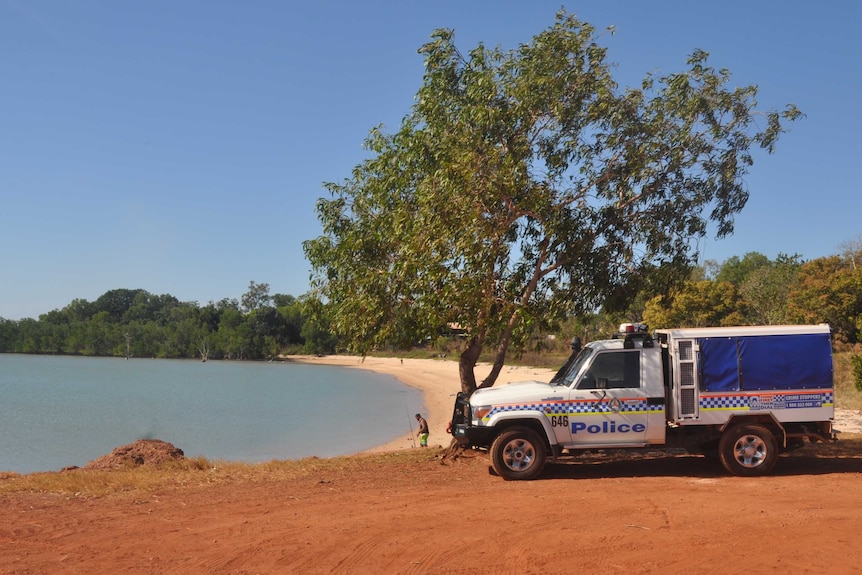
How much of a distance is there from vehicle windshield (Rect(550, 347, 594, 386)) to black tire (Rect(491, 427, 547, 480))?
96 centimetres

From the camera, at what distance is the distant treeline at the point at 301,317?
38.1m

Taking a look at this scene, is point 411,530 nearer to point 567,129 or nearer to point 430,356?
point 567,129

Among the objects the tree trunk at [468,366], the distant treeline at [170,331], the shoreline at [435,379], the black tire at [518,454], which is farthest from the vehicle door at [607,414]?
the distant treeline at [170,331]

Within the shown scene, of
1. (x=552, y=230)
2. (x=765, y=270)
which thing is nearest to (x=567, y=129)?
(x=552, y=230)

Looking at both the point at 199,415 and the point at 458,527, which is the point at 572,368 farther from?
the point at 199,415

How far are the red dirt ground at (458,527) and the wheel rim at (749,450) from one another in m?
0.40

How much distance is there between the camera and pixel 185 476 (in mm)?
11734

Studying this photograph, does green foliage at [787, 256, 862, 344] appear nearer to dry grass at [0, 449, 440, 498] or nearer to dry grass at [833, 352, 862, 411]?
dry grass at [833, 352, 862, 411]

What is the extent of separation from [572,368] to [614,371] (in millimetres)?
660

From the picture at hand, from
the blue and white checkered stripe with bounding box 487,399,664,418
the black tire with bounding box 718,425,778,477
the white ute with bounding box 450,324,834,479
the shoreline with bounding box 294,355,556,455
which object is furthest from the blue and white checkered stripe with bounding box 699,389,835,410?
the shoreline with bounding box 294,355,556,455

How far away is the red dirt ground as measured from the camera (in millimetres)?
6484

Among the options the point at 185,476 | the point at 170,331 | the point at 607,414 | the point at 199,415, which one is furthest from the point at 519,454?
the point at 170,331

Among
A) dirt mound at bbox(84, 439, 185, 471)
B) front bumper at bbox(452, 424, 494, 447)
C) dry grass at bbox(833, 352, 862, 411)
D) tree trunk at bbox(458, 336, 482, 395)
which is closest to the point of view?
front bumper at bbox(452, 424, 494, 447)

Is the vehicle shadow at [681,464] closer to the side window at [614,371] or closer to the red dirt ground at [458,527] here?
the red dirt ground at [458,527]
